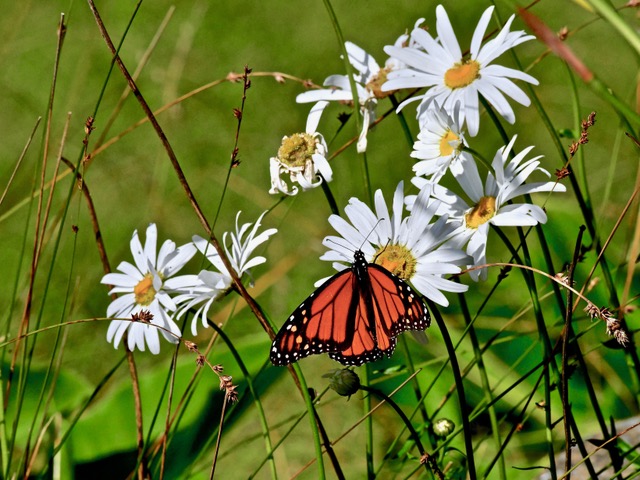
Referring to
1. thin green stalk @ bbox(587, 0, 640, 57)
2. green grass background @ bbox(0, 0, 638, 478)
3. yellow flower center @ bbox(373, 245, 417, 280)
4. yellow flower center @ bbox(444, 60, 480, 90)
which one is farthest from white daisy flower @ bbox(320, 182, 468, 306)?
green grass background @ bbox(0, 0, 638, 478)

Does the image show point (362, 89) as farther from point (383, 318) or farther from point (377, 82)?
point (383, 318)

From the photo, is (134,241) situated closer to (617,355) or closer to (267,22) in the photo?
(617,355)

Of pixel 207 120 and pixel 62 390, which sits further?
pixel 207 120

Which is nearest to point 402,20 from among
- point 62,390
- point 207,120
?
point 207,120

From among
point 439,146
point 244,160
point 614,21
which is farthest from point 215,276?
point 244,160

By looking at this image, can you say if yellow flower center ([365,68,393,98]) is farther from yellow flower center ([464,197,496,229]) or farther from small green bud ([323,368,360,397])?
small green bud ([323,368,360,397])

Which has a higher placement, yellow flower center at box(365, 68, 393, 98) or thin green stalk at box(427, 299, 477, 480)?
yellow flower center at box(365, 68, 393, 98)

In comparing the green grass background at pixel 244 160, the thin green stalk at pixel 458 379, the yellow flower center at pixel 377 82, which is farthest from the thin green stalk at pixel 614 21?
the green grass background at pixel 244 160
